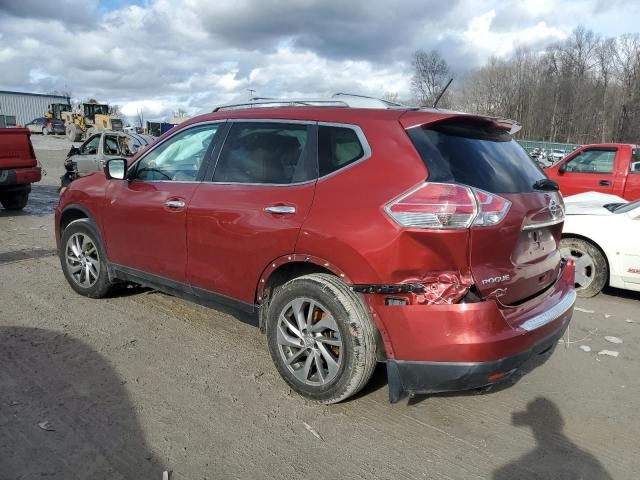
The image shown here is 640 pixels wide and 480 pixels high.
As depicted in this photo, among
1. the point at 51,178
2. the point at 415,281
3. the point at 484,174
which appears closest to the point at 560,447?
the point at 415,281

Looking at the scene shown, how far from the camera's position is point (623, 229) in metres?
5.53

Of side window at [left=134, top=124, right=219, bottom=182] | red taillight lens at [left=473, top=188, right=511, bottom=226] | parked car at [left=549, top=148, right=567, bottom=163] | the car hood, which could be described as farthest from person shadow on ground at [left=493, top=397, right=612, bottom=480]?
parked car at [left=549, top=148, right=567, bottom=163]

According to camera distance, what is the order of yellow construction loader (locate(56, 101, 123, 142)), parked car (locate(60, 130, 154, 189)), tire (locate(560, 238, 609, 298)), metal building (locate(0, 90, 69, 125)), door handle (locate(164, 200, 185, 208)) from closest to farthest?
door handle (locate(164, 200, 185, 208)) → tire (locate(560, 238, 609, 298)) → parked car (locate(60, 130, 154, 189)) → yellow construction loader (locate(56, 101, 123, 142)) → metal building (locate(0, 90, 69, 125))

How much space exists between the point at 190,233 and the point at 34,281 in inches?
112

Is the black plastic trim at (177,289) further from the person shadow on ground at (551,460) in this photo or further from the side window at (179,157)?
the person shadow on ground at (551,460)

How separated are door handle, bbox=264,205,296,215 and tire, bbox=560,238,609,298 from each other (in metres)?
4.03

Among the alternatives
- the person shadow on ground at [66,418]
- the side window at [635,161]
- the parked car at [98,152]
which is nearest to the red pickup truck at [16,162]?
the parked car at [98,152]

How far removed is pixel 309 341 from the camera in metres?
Answer: 3.19

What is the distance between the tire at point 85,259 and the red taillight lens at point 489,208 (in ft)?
11.7

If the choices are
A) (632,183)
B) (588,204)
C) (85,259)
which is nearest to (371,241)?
(85,259)

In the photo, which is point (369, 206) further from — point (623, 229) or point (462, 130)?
point (623, 229)

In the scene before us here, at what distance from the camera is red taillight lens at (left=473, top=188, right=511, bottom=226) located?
106 inches

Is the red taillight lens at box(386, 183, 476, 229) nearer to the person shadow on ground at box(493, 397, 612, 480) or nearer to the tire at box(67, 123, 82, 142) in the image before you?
the person shadow on ground at box(493, 397, 612, 480)

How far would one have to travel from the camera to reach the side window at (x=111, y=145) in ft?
47.2
